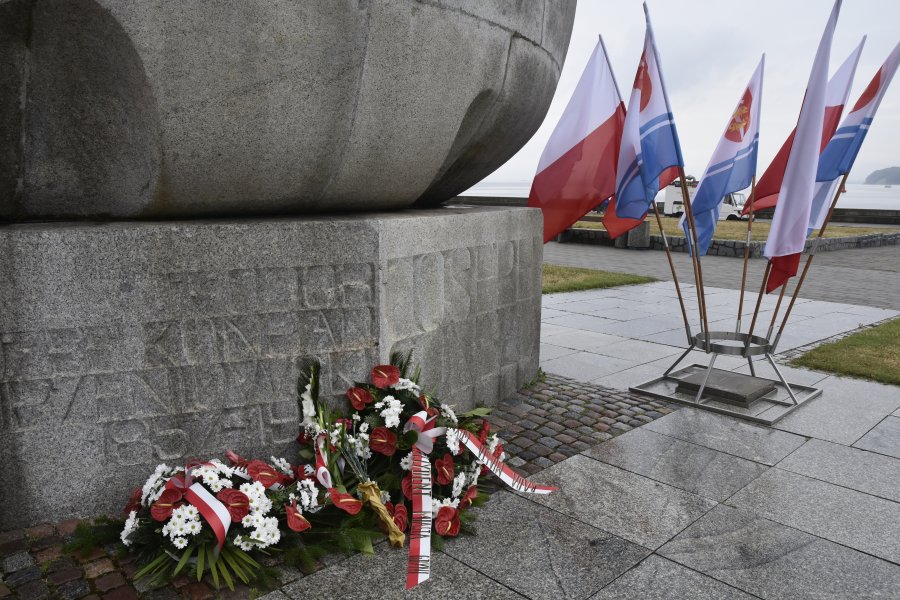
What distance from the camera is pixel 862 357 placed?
21.2 ft

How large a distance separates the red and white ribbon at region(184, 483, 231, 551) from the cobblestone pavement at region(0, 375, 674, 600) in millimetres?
200

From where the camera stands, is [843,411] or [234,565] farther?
[843,411]

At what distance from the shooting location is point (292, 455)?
11.5ft

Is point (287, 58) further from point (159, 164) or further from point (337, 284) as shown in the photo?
point (337, 284)

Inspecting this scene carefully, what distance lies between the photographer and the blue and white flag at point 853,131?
174 inches

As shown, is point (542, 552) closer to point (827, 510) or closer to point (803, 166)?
point (827, 510)

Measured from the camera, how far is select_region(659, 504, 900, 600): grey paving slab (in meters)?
2.73

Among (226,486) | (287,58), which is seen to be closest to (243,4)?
(287,58)

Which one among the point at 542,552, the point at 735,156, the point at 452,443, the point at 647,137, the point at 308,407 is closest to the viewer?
the point at 542,552

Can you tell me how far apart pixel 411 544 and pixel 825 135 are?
12.7 feet

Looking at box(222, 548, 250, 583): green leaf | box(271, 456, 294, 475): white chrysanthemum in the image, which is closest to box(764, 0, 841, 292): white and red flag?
box(271, 456, 294, 475): white chrysanthemum

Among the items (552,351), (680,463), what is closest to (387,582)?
(680,463)

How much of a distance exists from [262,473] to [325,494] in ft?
0.96

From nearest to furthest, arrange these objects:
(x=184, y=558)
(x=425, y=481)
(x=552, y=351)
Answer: (x=184, y=558)
(x=425, y=481)
(x=552, y=351)
